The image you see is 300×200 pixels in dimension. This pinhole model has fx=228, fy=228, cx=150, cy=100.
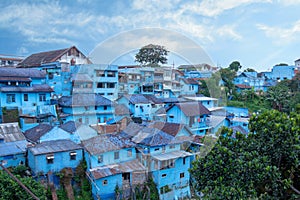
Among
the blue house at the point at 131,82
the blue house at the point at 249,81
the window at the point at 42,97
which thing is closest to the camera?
the blue house at the point at 131,82

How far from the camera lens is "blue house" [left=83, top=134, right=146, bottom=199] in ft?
19.6

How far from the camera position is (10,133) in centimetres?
705

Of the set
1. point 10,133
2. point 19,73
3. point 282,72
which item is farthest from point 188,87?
point 282,72

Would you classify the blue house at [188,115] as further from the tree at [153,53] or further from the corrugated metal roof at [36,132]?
the corrugated metal roof at [36,132]

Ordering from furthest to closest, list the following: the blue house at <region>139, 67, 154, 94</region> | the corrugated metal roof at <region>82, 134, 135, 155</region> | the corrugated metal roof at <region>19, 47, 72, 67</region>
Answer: the corrugated metal roof at <region>19, 47, 72, 67</region> → the blue house at <region>139, 67, 154, 94</region> → the corrugated metal roof at <region>82, 134, 135, 155</region>

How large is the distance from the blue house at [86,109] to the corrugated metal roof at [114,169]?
1.97 metres

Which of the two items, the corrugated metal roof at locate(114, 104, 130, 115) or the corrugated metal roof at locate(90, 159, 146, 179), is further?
the corrugated metal roof at locate(114, 104, 130, 115)

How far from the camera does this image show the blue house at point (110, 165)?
19.6ft

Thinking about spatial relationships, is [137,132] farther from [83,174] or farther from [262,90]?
[262,90]

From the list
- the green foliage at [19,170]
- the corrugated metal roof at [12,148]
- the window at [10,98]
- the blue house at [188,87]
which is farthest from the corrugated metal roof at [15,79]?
the blue house at [188,87]

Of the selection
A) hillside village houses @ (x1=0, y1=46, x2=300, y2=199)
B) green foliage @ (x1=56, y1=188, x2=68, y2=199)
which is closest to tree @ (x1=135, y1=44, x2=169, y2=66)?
hillside village houses @ (x1=0, y1=46, x2=300, y2=199)

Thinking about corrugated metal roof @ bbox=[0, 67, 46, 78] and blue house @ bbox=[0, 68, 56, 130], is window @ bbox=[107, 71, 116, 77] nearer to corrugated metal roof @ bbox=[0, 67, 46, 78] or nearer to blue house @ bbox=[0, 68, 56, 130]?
blue house @ bbox=[0, 68, 56, 130]

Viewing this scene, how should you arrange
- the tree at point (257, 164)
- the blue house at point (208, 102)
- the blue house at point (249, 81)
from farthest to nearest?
the blue house at point (249, 81), the blue house at point (208, 102), the tree at point (257, 164)

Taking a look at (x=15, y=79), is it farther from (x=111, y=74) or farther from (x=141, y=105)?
(x=141, y=105)
